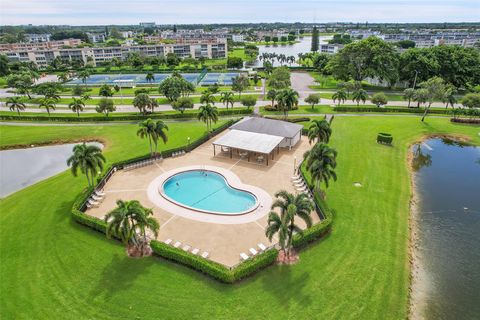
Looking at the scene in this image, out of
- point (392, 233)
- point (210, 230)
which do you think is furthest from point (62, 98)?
point (392, 233)

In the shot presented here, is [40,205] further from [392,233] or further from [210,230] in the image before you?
[392,233]

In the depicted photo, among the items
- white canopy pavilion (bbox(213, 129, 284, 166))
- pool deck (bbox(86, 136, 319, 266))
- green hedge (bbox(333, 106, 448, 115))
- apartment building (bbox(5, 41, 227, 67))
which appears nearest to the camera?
pool deck (bbox(86, 136, 319, 266))

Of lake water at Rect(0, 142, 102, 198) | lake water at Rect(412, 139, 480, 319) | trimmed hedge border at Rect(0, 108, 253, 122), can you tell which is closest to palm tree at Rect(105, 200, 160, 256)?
lake water at Rect(412, 139, 480, 319)

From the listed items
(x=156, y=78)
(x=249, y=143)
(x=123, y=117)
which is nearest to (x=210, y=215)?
(x=249, y=143)

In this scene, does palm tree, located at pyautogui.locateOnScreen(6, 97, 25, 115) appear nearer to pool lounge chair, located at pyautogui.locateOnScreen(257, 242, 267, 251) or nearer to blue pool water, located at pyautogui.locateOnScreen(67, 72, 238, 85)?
blue pool water, located at pyautogui.locateOnScreen(67, 72, 238, 85)

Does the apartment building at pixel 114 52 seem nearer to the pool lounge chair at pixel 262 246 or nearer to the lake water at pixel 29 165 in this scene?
the lake water at pixel 29 165

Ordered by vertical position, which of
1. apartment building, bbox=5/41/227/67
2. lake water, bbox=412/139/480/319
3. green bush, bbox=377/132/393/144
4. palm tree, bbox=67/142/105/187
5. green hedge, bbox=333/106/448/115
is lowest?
lake water, bbox=412/139/480/319
